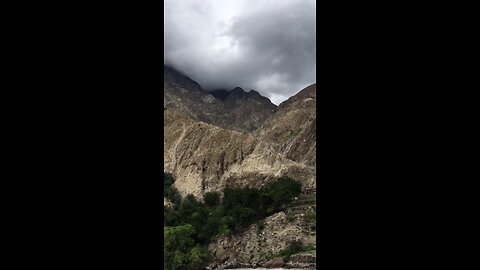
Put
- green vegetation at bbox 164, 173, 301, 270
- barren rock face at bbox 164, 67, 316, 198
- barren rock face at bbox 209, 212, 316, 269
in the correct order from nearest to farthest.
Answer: green vegetation at bbox 164, 173, 301, 270 → barren rock face at bbox 209, 212, 316, 269 → barren rock face at bbox 164, 67, 316, 198

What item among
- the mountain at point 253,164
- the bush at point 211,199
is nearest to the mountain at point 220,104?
the mountain at point 253,164

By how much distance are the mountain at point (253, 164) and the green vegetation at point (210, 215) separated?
665 mm

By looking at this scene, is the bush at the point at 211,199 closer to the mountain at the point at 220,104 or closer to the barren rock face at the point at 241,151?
the barren rock face at the point at 241,151

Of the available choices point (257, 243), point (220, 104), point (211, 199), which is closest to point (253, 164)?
point (211, 199)

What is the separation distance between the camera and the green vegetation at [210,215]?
26.8 metres

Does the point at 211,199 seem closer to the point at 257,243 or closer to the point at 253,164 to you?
the point at 253,164

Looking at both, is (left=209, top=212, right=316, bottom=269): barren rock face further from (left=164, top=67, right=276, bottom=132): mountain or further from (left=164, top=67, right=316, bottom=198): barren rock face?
(left=164, top=67, right=276, bottom=132): mountain

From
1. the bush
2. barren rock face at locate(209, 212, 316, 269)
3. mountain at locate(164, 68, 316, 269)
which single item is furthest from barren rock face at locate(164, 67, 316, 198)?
barren rock face at locate(209, 212, 316, 269)

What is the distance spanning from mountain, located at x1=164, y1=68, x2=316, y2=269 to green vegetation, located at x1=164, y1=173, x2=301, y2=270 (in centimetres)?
67

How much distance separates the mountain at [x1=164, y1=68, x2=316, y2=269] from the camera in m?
27.6

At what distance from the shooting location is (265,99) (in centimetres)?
6681
